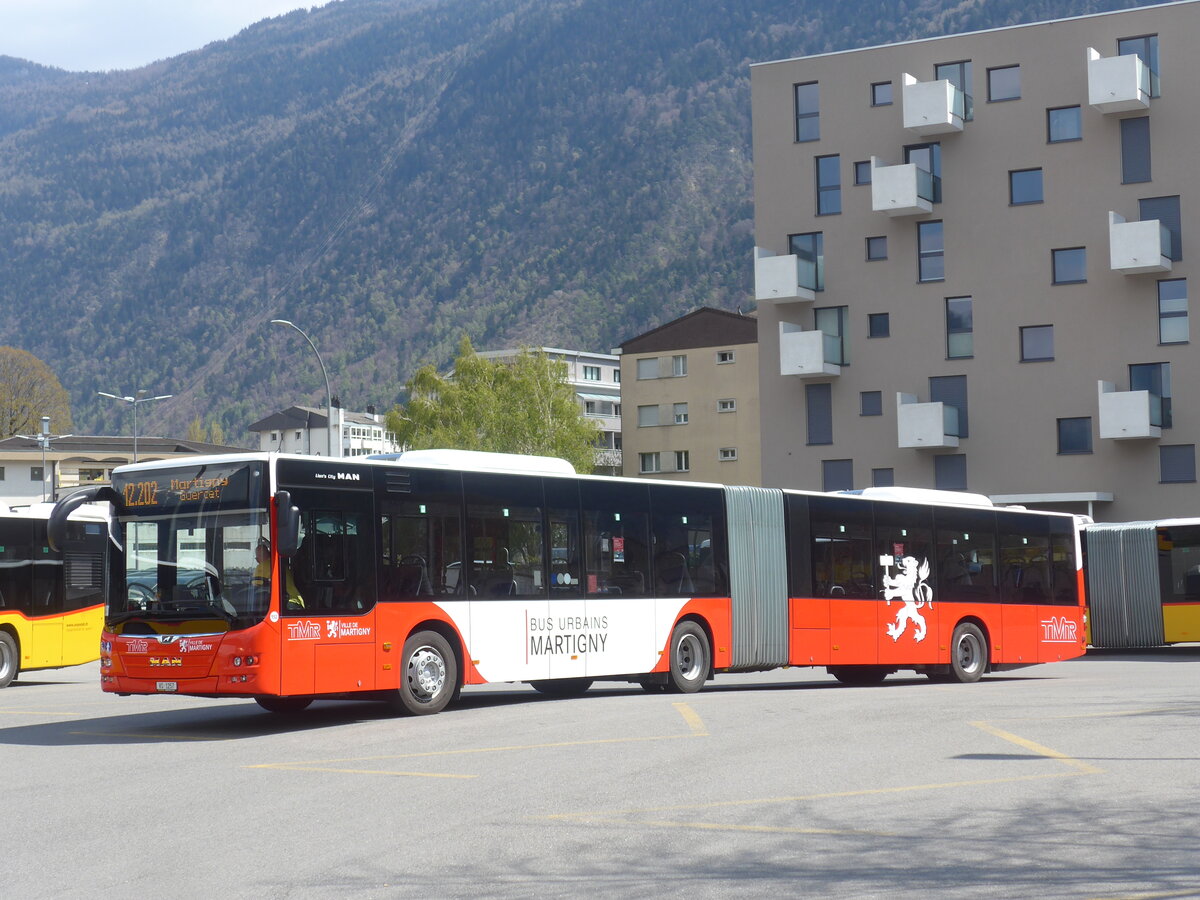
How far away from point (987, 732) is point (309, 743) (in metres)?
6.34

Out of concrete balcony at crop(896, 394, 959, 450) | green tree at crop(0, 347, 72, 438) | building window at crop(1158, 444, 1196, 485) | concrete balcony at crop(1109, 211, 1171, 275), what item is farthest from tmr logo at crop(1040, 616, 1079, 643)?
green tree at crop(0, 347, 72, 438)

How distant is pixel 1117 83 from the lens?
4797 centimetres

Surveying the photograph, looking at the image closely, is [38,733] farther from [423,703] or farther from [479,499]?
[479,499]

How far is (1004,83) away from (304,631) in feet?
133

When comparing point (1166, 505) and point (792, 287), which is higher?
point (792, 287)

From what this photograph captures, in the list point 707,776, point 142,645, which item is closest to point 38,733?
point 142,645

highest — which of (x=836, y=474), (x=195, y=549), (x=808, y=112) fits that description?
(x=808, y=112)

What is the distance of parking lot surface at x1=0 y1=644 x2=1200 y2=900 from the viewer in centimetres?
821

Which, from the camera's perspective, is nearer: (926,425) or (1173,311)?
(1173,311)

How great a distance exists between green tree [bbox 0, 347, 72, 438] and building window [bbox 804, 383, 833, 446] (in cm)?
7887

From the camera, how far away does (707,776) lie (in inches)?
474

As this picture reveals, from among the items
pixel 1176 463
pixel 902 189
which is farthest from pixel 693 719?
pixel 902 189

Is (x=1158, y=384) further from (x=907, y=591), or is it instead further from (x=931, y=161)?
(x=907, y=591)

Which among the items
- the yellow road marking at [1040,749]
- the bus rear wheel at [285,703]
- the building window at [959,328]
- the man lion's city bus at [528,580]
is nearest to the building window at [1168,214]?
the building window at [959,328]
